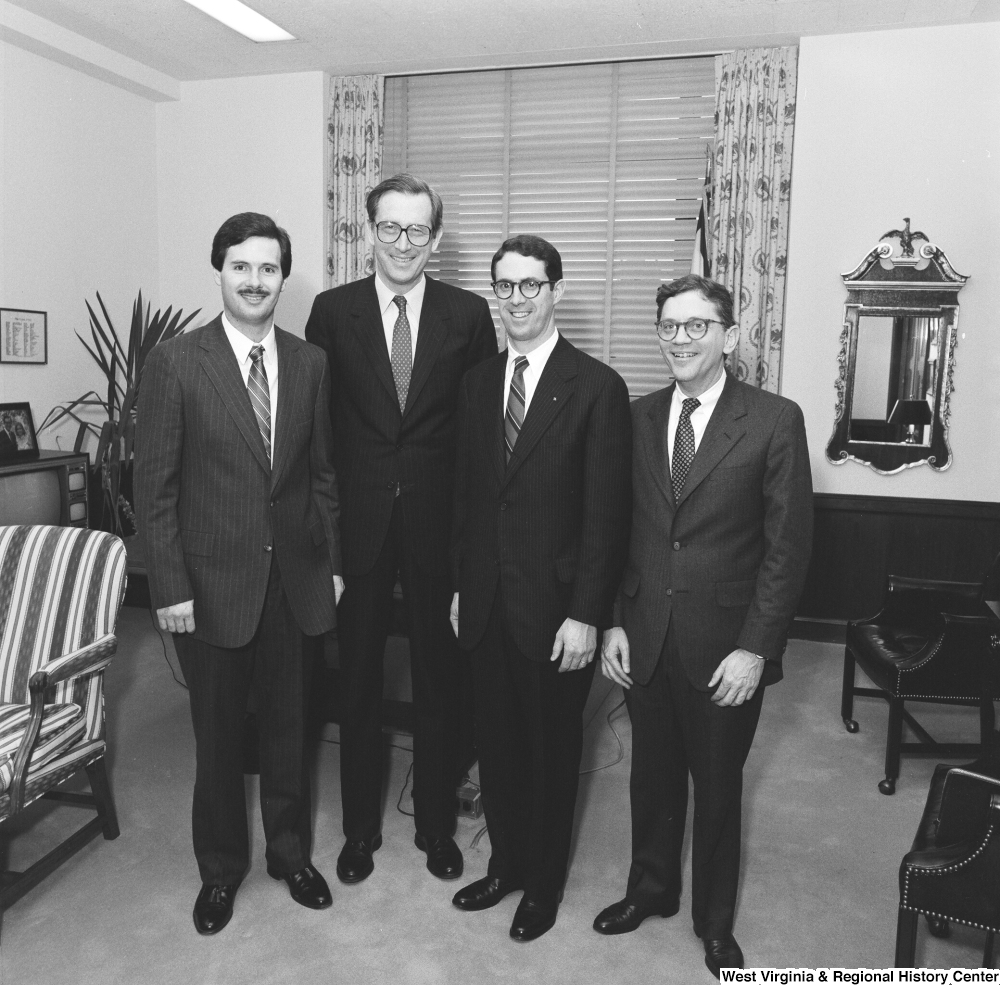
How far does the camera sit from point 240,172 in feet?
18.5

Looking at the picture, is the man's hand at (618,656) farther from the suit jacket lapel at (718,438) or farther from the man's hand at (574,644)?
the suit jacket lapel at (718,438)

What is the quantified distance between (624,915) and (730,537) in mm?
1050

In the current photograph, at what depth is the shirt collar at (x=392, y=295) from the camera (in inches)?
97.1

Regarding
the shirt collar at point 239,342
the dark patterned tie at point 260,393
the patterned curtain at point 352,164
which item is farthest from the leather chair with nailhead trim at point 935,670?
the patterned curtain at point 352,164

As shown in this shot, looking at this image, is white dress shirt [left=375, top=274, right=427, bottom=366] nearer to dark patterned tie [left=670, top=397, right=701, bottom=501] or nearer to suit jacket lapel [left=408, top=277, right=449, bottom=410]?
suit jacket lapel [left=408, top=277, right=449, bottom=410]

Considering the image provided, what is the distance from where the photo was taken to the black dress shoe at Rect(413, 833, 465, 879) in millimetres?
2562

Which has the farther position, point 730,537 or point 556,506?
point 556,506

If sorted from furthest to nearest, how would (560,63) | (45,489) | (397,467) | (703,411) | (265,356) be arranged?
(560,63), (45,489), (397,467), (265,356), (703,411)

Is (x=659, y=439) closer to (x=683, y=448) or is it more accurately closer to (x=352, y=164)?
(x=683, y=448)

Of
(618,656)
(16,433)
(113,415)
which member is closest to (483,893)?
(618,656)

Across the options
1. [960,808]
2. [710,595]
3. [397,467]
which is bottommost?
[960,808]

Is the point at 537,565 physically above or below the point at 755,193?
below

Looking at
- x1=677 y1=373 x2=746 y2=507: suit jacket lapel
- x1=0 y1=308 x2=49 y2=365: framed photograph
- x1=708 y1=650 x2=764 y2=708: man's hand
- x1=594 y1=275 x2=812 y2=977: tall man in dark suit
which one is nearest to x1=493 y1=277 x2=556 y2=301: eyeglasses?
x1=594 y1=275 x2=812 y2=977: tall man in dark suit

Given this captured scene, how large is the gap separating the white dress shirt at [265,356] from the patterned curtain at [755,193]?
3211mm
